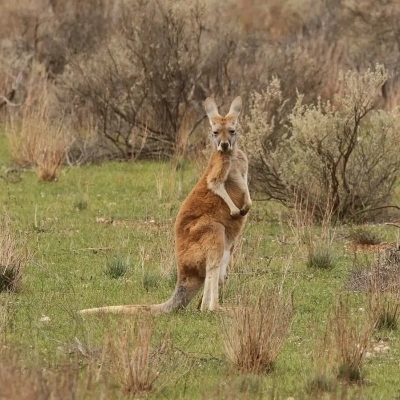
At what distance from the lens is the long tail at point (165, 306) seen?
820cm

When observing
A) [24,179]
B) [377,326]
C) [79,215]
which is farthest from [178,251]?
[24,179]

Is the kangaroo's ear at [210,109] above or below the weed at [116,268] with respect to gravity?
above

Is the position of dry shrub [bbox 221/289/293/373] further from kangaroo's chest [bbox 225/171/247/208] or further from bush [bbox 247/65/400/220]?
bush [bbox 247/65/400/220]

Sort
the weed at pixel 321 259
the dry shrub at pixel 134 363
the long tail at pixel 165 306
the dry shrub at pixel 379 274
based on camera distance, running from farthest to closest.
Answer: the weed at pixel 321 259
the dry shrub at pixel 379 274
the long tail at pixel 165 306
the dry shrub at pixel 134 363

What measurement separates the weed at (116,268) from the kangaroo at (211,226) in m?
1.37

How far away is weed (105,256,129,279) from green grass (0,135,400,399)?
0.05 ft

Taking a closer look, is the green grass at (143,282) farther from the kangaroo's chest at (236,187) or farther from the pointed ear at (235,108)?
the pointed ear at (235,108)

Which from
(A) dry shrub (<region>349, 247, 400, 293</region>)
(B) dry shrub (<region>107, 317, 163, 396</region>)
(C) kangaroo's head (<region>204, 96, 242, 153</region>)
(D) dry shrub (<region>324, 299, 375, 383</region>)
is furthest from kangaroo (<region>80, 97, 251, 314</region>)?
(D) dry shrub (<region>324, 299, 375, 383</region>)

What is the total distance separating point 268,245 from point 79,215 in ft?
9.11

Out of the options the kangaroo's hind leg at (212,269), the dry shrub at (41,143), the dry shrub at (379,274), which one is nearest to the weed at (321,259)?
the dry shrub at (379,274)

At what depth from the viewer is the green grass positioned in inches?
269

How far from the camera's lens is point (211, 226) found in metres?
8.88

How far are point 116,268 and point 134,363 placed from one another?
4.01 m

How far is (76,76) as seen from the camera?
19656mm
